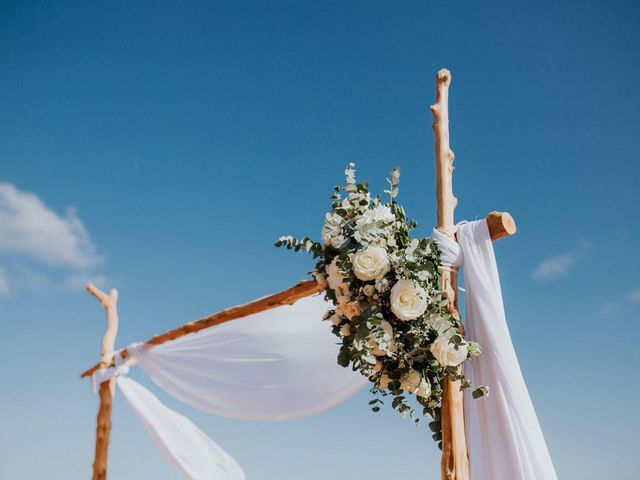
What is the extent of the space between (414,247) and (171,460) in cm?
298

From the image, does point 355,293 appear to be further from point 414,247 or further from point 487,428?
point 487,428

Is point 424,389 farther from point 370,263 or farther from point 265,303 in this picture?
point 265,303

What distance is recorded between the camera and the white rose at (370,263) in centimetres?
225

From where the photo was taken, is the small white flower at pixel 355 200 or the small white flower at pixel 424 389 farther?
the small white flower at pixel 355 200

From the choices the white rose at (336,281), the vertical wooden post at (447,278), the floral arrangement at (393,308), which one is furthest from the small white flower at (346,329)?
the vertical wooden post at (447,278)

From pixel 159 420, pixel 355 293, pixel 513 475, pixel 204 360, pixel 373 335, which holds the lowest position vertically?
pixel 513 475

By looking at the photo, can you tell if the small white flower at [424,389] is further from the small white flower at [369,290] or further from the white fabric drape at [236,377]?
the white fabric drape at [236,377]

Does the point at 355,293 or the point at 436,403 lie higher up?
the point at 355,293

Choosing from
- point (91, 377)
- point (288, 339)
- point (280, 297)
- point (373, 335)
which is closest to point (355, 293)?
point (373, 335)

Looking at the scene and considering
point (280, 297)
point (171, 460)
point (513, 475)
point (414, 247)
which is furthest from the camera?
point (171, 460)

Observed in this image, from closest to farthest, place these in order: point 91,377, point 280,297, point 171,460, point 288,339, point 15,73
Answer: point 280,297
point 288,339
point 171,460
point 91,377
point 15,73

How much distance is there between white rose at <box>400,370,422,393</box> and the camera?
2.27 meters

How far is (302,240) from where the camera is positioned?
2531 millimetres

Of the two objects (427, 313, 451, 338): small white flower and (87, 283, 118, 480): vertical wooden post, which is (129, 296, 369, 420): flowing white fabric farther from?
(427, 313, 451, 338): small white flower
